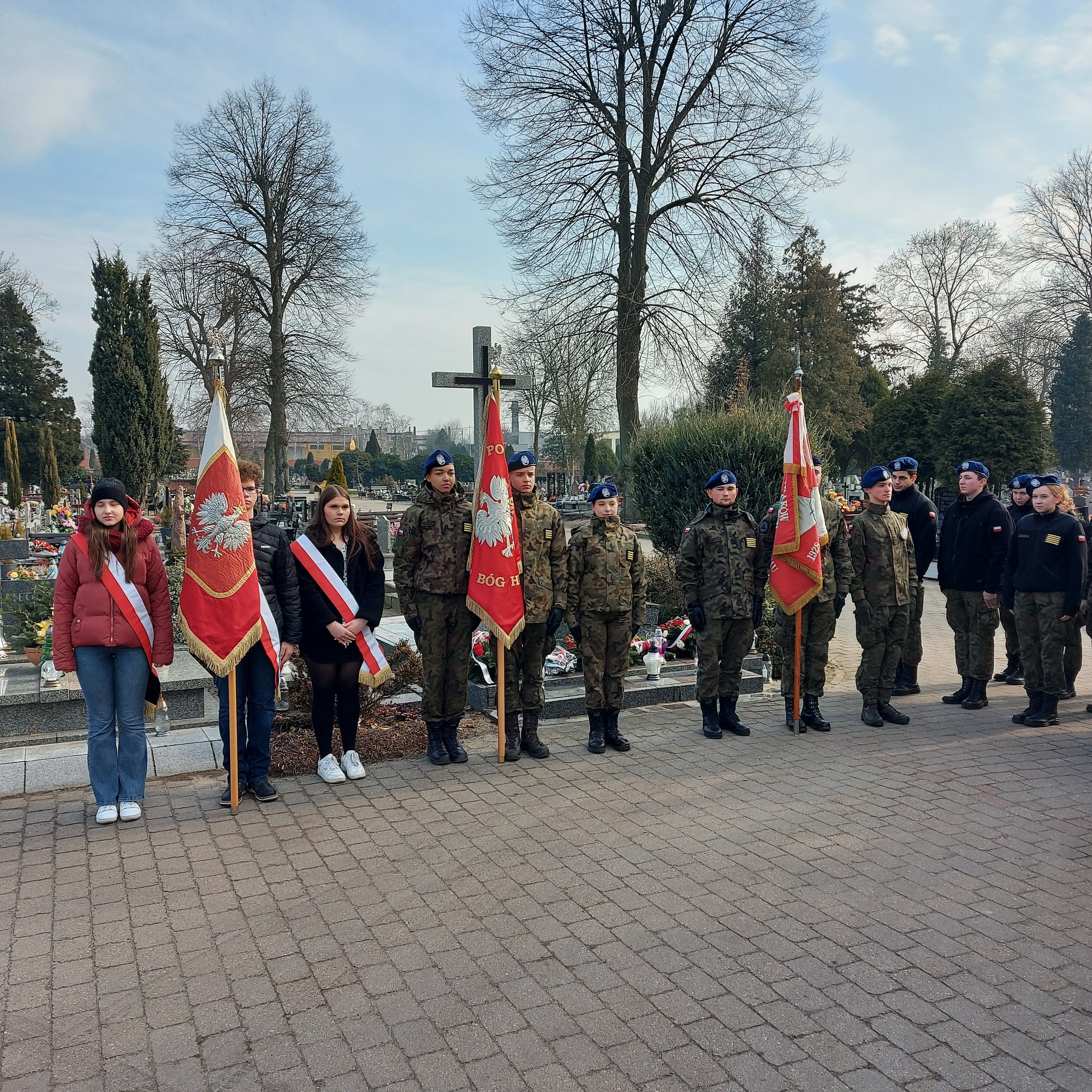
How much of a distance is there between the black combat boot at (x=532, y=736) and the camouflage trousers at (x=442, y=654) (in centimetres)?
49

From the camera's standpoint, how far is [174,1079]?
2799mm

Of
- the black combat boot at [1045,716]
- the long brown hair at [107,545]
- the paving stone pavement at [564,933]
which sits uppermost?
the long brown hair at [107,545]

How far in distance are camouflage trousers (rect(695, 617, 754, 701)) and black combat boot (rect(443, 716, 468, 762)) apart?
1.90 meters

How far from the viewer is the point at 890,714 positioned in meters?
7.21

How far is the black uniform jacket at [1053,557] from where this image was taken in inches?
280

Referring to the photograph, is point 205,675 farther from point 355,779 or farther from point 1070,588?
point 1070,588

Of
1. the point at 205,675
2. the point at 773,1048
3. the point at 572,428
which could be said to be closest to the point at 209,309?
the point at 572,428

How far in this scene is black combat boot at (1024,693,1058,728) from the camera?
707 cm

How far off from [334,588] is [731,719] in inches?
128

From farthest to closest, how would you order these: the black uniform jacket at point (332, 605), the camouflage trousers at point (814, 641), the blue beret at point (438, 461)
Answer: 1. the camouflage trousers at point (814, 641)
2. the blue beret at point (438, 461)
3. the black uniform jacket at point (332, 605)

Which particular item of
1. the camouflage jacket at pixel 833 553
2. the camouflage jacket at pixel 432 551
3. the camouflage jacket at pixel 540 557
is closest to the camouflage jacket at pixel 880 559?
the camouflage jacket at pixel 833 553

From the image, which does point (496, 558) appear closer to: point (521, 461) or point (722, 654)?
point (521, 461)

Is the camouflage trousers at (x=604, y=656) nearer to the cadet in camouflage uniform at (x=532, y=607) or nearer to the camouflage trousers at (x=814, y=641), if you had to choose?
the cadet in camouflage uniform at (x=532, y=607)

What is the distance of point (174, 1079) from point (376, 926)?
108 cm
